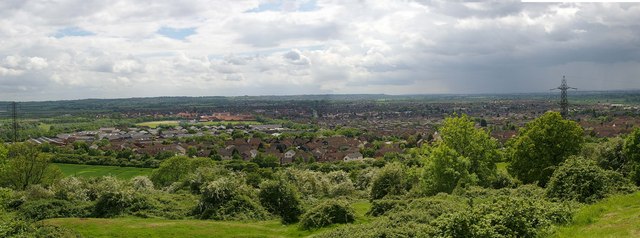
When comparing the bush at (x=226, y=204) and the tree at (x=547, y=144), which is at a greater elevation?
the tree at (x=547, y=144)

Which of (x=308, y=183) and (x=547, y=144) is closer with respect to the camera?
(x=547, y=144)

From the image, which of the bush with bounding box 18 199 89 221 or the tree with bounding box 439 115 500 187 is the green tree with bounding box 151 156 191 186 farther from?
the tree with bounding box 439 115 500 187

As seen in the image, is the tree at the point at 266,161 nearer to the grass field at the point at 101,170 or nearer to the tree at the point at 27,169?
the grass field at the point at 101,170

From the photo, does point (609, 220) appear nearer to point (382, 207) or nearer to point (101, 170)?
point (382, 207)

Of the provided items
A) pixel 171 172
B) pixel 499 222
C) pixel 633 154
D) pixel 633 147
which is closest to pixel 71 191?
pixel 171 172

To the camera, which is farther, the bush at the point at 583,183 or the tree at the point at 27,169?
the tree at the point at 27,169

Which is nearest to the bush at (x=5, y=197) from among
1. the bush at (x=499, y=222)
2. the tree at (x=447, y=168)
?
the tree at (x=447, y=168)
